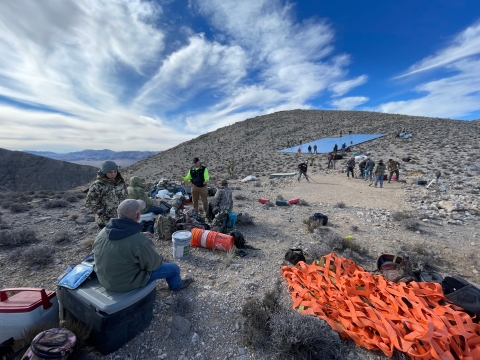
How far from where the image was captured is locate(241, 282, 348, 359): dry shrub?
8.58ft

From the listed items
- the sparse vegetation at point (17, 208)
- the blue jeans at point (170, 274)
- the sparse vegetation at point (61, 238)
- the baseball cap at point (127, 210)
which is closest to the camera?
the baseball cap at point (127, 210)

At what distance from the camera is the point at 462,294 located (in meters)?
3.00

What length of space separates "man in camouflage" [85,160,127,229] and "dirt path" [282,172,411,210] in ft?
26.3

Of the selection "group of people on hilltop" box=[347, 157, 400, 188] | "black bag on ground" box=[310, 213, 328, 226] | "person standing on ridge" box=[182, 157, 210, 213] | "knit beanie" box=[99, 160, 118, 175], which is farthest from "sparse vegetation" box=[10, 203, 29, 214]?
"group of people on hilltop" box=[347, 157, 400, 188]

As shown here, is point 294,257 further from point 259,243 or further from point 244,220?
point 244,220

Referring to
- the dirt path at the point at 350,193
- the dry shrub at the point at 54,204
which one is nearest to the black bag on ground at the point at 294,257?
the dirt path at the point at 350,193

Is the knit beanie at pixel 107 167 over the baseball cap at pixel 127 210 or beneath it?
over

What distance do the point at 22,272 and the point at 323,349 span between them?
5.23 metres

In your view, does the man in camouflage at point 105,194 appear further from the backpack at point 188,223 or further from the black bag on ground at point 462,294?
the black bag on ground at point 462,294

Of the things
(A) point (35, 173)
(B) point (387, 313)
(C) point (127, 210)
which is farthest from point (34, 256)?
(A) point (35, 173)

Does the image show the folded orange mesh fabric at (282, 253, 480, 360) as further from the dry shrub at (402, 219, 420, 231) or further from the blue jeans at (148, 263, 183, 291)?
the dry shrub at (402, 219, 420, 231)

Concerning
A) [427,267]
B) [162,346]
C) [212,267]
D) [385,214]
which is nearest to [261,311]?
[162,346]

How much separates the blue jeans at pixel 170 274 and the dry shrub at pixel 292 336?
4.20 feet

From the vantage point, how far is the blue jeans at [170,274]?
3.32 metres
